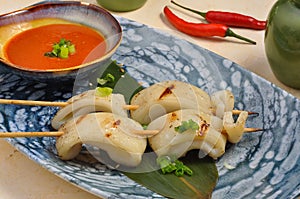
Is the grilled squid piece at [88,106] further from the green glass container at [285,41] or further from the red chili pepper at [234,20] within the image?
the red chili pepper at [234,20]

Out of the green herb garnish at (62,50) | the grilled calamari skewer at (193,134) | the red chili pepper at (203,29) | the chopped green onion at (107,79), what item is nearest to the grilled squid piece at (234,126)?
the grilled calamari skewer at (193,134)

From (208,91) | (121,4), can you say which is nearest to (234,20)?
(121,4)

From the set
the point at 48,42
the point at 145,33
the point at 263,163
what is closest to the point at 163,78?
the point at 145,33

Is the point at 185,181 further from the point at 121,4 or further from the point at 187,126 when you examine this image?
the point at 121,4

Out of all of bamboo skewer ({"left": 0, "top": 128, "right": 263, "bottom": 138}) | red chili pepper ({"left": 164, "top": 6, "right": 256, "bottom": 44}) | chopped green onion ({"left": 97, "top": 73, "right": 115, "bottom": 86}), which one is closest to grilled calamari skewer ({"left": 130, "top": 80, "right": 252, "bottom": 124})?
bamboo skewer ({"left": 0, "top": 128, "right": 263, "bottom": 138})

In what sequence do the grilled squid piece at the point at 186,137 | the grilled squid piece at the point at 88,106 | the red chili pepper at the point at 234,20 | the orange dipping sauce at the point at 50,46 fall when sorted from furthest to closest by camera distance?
the red chili pepper at the point at 234,20
the orange dipping sauce at the point at 50,46
the grilled squid piece at the point at 88,106
the grilled squid piece at the point at 186,137

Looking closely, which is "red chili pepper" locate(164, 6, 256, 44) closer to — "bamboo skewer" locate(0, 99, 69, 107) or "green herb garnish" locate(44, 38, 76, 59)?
"green herb garnish" locate(44, 38, 76, 59)
